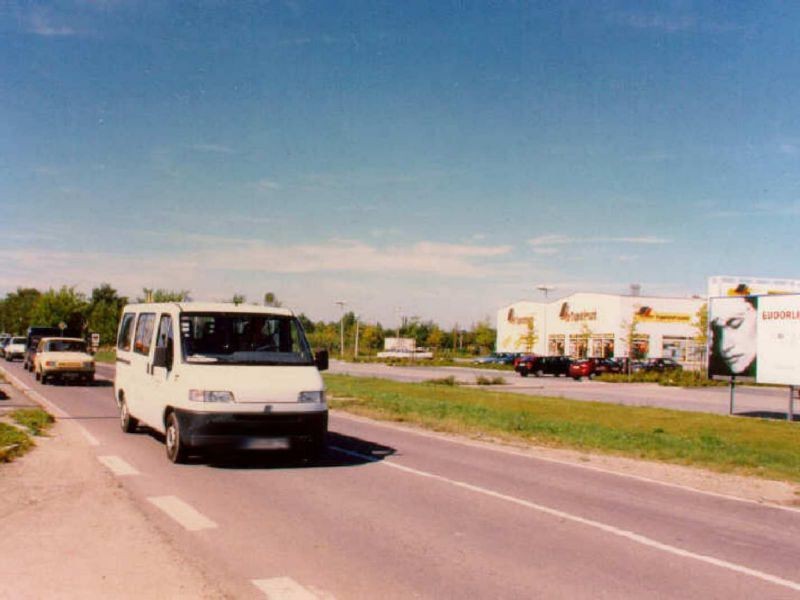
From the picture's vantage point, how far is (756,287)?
58938 millimetres

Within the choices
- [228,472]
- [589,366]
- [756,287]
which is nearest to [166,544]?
[228,472]

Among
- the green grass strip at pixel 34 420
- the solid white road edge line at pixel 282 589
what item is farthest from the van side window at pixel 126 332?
the solid white road edge line at pixel 282 589

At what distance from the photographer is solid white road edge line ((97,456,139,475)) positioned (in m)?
9.87

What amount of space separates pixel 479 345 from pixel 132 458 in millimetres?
96084

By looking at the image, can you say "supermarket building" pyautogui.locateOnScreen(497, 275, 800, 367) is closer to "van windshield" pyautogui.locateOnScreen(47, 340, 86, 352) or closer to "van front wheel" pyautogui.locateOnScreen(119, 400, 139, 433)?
"van windshield" pyautogui.locateOnScreen(47, 340, 86, 352)

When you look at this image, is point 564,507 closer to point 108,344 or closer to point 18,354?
point 18,354

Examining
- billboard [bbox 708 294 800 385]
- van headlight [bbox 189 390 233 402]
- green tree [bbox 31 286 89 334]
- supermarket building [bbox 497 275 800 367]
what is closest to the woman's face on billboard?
billboard [bbox 708 294 800 385]

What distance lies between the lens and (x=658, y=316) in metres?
74.7

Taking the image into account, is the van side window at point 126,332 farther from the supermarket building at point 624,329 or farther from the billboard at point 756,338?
the supermarket building at point 624,329

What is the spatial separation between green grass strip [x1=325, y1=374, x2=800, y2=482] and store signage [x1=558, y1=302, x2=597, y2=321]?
1869 inches

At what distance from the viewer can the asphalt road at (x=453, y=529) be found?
18.6 ft

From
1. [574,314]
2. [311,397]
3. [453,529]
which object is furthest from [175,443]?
[574,314]

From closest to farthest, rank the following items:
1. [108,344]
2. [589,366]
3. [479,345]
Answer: [589,366], [108,344], [479,345]

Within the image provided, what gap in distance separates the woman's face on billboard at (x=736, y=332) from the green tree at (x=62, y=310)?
60.5m
